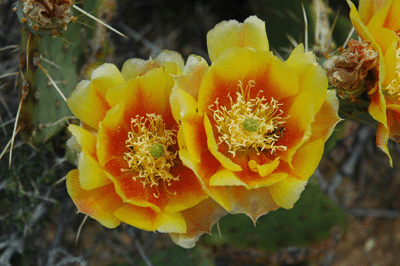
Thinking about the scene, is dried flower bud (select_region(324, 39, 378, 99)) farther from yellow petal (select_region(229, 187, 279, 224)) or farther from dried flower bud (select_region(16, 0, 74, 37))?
dried flower bud (select_region(16, 0, 74, 37))


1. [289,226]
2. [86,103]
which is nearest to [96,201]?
[86,103]

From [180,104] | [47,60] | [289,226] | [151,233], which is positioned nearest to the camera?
[180,104]

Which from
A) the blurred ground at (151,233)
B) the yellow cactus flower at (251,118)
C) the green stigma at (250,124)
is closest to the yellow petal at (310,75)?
the yellow cactus flower at (251,118)

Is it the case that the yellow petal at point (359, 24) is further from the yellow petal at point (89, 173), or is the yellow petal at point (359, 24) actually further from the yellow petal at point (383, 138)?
the yellow petal at point (89, 173)

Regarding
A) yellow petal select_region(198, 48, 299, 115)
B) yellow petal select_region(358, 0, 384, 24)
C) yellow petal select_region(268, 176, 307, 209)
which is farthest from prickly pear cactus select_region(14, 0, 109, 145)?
yellow petal select_region(358, 0, 384, 24)

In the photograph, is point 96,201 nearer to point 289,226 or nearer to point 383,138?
point 383,138

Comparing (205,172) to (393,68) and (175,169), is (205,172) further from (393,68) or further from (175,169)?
(393,68)
